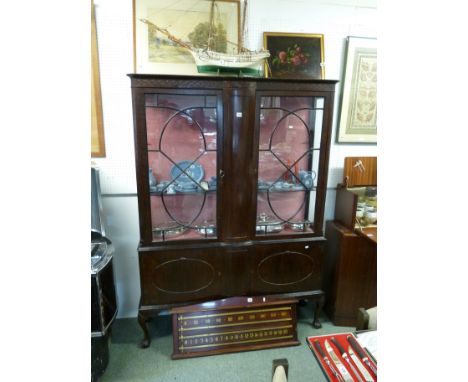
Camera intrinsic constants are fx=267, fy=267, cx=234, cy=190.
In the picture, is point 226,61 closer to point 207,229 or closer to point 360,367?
point 207,229

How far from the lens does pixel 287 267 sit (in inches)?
69.6

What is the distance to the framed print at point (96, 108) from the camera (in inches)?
63.8

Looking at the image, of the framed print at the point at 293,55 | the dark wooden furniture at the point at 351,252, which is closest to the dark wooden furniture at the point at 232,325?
the dark wooden furniture at the point at 351,252

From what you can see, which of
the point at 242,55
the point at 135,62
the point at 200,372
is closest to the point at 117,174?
the point at 135,62

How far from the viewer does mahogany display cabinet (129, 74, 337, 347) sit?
148 centimetres

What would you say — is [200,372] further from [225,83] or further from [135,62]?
[135,62]

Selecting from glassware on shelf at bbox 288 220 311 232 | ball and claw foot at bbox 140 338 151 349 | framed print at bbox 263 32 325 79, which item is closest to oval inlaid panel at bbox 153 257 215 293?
ball and claw foot at bbox 140 338 151 349

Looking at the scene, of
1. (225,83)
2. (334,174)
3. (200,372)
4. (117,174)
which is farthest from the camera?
(334,174)

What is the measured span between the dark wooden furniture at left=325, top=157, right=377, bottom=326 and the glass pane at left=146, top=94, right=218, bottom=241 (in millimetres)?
941

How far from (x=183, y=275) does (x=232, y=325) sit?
1.51ft

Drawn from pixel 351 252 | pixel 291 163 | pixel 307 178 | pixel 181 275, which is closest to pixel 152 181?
pixel 181 275
